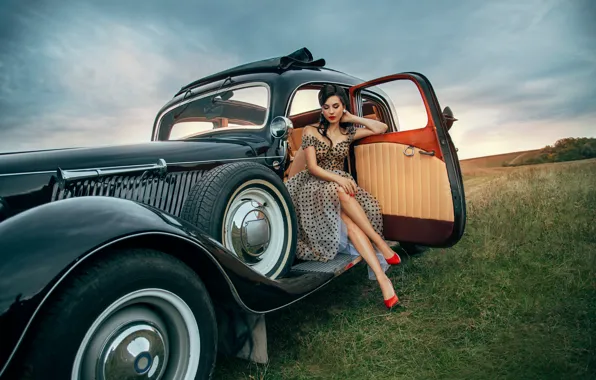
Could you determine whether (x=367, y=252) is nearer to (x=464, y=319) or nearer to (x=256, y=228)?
(x=464, y=319)

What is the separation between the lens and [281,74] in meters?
3.42

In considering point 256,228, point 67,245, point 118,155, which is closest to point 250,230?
point 256,228

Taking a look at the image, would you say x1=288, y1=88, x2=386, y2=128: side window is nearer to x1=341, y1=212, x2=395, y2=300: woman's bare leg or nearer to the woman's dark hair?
the woman's dark hair

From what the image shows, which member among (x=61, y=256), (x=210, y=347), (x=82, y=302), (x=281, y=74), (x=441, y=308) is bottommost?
(x=441, y=308)

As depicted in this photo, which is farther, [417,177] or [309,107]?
[309,107]

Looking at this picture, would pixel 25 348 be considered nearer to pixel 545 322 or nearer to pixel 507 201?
pixel 545 322

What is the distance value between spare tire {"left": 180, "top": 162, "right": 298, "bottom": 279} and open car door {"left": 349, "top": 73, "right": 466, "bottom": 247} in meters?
0.98

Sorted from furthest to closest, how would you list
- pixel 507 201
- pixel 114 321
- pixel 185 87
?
pixel 507 201 → pixel 185 87 → pixel 114 321

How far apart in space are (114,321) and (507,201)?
20.8 feet

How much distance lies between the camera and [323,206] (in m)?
3.23

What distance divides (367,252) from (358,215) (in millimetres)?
307

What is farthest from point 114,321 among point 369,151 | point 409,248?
point 409,248

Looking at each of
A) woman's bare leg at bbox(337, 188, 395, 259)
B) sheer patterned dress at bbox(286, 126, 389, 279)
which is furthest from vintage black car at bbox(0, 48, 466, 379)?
woman's bare leg at bbox(337, 188, 395, 259)

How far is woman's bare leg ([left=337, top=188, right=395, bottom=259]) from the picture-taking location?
315cm
